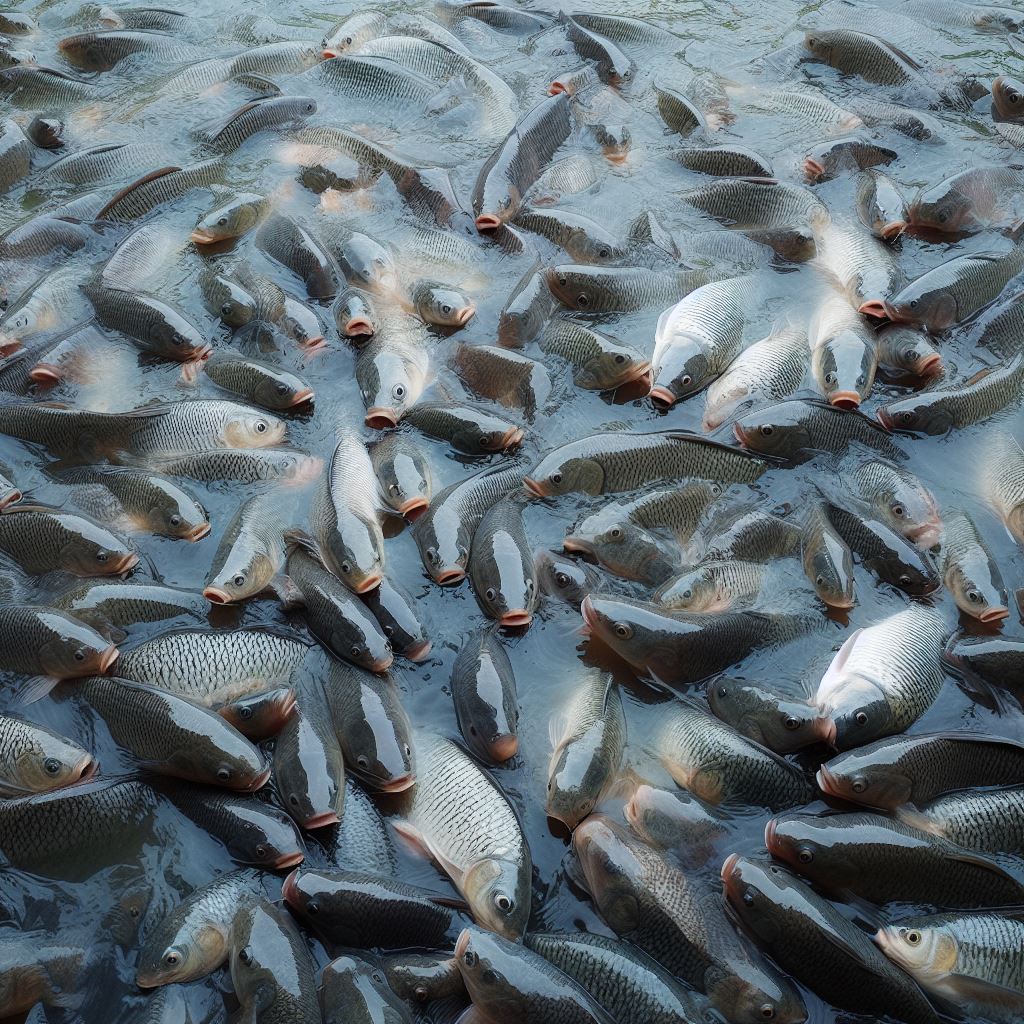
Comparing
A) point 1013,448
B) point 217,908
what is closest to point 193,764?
point 217,908

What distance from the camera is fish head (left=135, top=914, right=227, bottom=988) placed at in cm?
256

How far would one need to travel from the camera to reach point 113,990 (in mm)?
2600

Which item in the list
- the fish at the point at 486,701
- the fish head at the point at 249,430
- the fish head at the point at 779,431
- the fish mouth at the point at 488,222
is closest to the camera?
the fish at the point at 486,701

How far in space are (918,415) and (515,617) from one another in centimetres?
201

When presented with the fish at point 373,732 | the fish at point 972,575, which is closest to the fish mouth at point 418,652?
the fish at point 373,732

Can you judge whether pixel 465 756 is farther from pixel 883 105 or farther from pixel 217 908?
pixel 883 105

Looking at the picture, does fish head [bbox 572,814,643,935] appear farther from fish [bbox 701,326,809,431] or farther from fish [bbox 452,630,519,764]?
fish [bbox 701,326,809,431]

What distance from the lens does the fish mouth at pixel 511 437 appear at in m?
4.04

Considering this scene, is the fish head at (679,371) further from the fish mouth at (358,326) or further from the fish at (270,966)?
the fish at (270,966)

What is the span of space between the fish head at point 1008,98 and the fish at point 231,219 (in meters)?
4.53

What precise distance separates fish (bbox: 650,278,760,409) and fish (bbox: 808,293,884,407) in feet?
1.18

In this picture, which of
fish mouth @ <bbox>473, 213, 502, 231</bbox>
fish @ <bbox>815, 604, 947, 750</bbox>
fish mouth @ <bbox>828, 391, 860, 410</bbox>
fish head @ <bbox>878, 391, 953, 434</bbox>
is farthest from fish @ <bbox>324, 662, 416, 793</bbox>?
fish mouth @ <bbox>473, 213, 502, 231</bbox>

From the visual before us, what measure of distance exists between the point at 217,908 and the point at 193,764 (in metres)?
0.44

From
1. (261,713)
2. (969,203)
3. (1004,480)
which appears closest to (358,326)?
(261,713)
